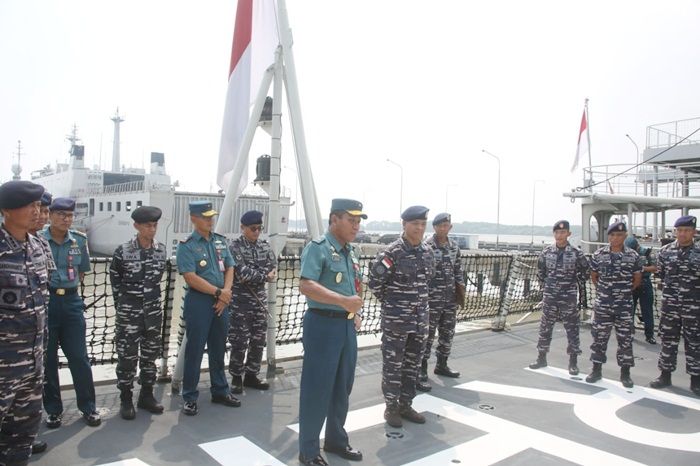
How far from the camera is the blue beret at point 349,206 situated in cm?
291

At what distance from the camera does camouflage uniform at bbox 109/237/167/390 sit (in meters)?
3.53

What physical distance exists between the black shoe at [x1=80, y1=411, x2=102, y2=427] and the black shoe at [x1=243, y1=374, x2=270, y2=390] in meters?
1.19

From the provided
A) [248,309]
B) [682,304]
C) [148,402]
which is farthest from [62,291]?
[682,304]

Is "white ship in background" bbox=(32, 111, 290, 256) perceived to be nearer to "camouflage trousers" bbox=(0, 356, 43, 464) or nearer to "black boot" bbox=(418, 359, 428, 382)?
"black boot" bbox=(418, 359, 428, 382)

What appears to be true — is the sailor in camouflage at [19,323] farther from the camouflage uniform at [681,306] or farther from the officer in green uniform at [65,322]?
the camouflage uniform at [681,306]

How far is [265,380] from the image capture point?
4.31 m

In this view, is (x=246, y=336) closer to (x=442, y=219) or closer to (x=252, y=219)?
(x=252, y=219)

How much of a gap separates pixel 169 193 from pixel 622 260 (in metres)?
26.0

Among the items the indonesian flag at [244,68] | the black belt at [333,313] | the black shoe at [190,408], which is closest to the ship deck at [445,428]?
the black shoe at [190,408]

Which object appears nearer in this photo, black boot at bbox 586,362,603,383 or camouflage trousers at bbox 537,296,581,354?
black boot at bbox 586,362,603,383

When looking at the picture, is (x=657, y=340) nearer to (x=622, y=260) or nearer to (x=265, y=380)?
(x=622, y=260)

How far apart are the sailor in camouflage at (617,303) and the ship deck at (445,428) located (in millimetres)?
229

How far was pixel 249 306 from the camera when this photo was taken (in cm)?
415

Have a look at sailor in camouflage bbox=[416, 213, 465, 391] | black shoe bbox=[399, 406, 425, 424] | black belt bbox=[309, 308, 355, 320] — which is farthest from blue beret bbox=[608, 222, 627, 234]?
black belt bbox=[309, 308, 355, 320]
